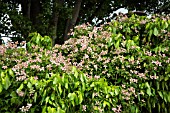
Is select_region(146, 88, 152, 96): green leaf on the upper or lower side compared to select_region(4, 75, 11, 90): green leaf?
lower

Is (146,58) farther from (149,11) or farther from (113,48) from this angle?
(149,11)

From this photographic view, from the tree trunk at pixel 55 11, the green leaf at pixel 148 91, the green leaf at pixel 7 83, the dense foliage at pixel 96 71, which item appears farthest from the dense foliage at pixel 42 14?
the green leaf at pixel 7 83

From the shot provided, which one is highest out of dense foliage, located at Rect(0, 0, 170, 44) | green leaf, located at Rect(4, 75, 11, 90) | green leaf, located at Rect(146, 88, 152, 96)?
dense foliage, located at Rect(0, 0, 170, 44)

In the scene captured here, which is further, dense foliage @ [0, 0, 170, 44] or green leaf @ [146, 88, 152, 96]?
dense foliage @ [0, 0, 170, 44]

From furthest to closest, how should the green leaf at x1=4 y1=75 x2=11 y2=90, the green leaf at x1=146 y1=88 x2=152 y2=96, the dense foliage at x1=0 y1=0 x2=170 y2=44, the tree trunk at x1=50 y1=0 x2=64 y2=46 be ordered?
the tree trunk at x1=50 y1=0 x2=64 y2=46, the dense foliage at x1=0 y1=0 x2=170 y2=44, the green leaf at x1=146 y1=88 x2=152 y2=96, the green leaf at x1=4 y1=75 x2=11 y2=90

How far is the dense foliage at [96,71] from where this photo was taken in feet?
9.46

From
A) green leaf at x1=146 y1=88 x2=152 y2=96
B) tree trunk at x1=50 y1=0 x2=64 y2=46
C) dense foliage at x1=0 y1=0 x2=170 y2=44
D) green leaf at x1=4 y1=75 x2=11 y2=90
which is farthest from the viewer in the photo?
tree trunk at x1=50 y1=0 x2=64 y2=46

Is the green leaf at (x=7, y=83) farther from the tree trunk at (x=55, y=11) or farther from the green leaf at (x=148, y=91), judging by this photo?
the tree trunk at (x=55, y=11)

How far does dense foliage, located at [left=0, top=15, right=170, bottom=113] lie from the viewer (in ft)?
9.46

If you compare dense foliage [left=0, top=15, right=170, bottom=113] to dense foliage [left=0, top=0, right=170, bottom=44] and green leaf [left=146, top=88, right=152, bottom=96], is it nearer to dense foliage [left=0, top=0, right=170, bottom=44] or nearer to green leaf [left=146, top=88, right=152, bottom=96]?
green leaf [left=146, top=88, right=152, bottom=96]

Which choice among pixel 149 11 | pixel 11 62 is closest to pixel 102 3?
pixel 149 11

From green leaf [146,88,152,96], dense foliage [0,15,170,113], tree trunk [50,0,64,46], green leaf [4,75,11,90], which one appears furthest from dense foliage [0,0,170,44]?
green leaf [4,75,11,90]

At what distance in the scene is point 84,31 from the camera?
13.8 ft

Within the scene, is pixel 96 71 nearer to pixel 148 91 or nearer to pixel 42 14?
pixel 148 91
